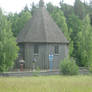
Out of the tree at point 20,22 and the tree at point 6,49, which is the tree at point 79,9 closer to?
the tree at point 20,22

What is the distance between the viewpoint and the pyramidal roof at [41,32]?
1645 inches

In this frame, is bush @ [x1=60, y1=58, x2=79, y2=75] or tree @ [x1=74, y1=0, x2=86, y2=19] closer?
bush @ [x1=60, y1=58, x2=79, y2=75]

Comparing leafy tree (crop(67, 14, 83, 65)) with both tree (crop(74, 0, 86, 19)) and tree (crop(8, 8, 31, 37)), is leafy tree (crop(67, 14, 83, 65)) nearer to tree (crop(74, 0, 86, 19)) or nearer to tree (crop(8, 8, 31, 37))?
tree (crop(8, 8, 31, 37))

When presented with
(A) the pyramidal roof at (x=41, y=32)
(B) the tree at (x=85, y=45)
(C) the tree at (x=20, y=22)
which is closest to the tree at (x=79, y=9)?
(C) the tree at (x=20, y=22)

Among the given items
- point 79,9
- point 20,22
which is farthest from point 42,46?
point 79,9

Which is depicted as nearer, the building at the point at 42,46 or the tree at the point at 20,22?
the building at the point at 42,46

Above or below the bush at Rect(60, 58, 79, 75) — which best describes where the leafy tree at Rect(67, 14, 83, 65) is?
above

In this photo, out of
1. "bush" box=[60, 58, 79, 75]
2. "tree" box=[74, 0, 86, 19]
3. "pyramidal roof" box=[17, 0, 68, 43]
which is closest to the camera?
"bush" box=[60, 58, 79, 75]

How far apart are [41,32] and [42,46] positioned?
247 cm

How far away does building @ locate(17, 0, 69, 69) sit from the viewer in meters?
41.4

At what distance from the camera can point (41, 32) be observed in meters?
42.6

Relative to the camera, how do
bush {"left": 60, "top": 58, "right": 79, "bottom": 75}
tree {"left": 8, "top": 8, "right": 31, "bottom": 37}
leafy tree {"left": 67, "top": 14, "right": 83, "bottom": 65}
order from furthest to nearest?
leafy tree {"left": 67, "top": 14, "right": 83, "bottom": 65}, tree {"left": 8, "top": 8, "right": 31, "bottom": 37}, bush {"left": 60, "top": 58, "right": 79, "bottom": 75}

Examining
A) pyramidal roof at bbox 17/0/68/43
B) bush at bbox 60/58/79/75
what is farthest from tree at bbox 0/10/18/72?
pyramidal roof at bbox 17/0/68/43

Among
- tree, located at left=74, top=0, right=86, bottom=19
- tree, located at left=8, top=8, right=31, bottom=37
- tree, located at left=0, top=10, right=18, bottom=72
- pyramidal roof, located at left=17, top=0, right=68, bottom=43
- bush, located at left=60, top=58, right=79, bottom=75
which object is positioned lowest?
bush, located at left=60, top=58, right=79, bottom=75
